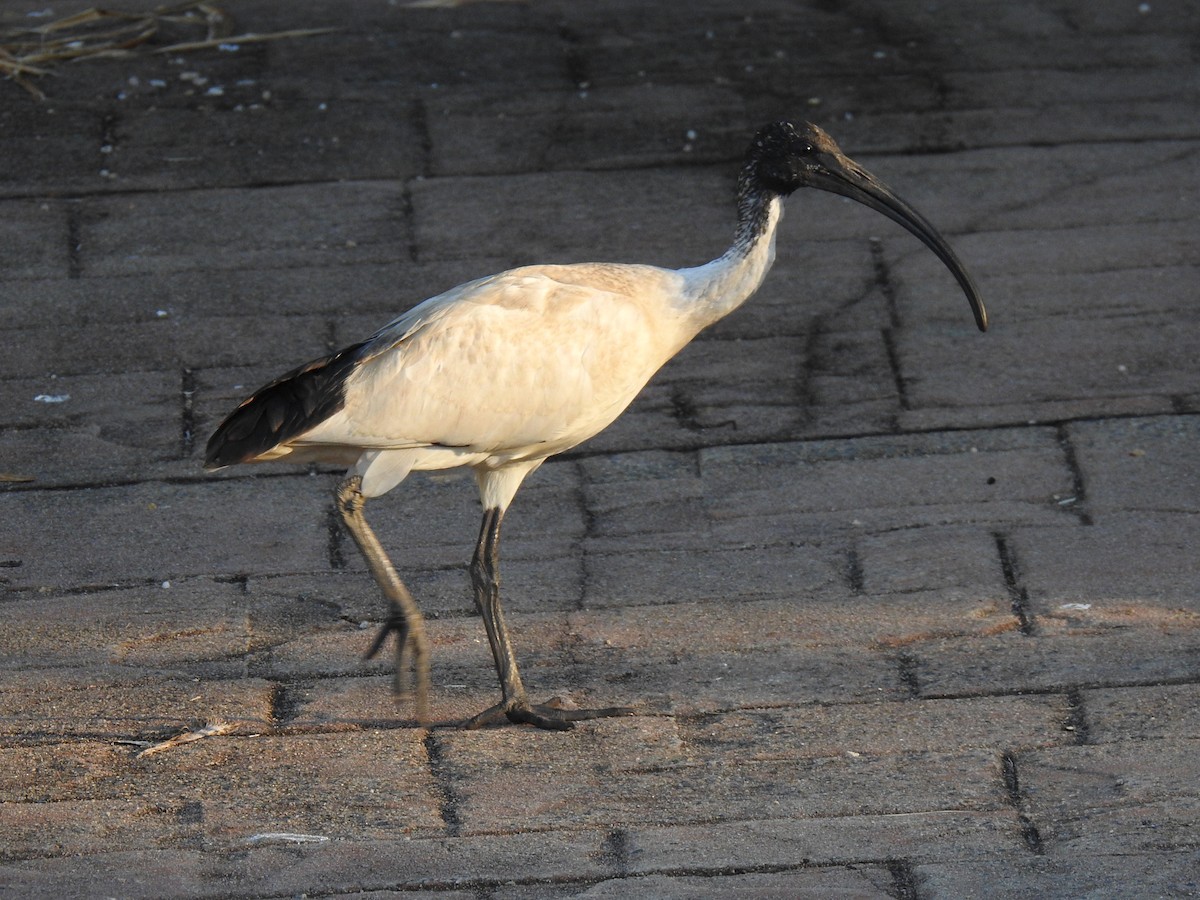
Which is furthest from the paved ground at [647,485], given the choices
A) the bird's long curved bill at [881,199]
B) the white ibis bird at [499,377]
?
the bird's long curved bill at [881,199]

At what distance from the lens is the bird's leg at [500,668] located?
4.67 metres

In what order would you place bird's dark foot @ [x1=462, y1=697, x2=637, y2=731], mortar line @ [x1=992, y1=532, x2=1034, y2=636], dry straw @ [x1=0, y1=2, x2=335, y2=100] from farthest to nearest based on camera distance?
dry straw @ [x1=0, y1=2, x2=335, y2=100], mortar line @ [x1=992, y1=532, x2=1034, y2=636], bird's dark foot @ [x1=462, y1=697, x2=637, y2=731]

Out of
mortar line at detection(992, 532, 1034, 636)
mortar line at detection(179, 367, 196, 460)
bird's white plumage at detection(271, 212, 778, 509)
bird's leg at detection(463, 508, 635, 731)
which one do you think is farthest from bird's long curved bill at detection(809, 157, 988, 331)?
mortar line at detection(179, 367, 196, 460)

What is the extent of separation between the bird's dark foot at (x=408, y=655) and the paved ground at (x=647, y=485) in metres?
0.11

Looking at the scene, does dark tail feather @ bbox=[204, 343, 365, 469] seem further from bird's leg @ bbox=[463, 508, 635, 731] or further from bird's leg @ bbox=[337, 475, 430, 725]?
bird's leg @ bbox=[463, 508, 635, 731]

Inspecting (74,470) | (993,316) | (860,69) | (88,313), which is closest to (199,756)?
(74,470)

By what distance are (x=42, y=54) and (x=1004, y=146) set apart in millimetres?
5075

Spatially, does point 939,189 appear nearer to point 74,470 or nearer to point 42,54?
point 74,470

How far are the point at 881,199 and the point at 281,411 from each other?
5.75 ft

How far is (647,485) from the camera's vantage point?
240 inches

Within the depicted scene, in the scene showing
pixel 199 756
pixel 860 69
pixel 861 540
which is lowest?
pixel 860 69

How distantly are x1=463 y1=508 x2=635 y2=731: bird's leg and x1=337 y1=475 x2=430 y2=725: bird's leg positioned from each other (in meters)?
0.19

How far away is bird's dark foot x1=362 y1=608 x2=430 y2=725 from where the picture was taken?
4.55 m

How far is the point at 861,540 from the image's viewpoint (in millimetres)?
5691
